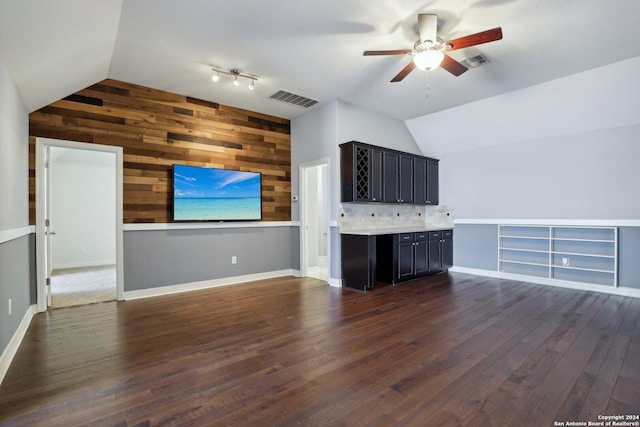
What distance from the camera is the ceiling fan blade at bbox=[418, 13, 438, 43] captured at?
2.82 meters

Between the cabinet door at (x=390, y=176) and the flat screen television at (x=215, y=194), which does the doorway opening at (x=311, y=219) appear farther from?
the cabinet door at (x=390, y=176)

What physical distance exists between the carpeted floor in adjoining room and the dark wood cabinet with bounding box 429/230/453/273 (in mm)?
5077

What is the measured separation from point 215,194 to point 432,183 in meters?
4.20

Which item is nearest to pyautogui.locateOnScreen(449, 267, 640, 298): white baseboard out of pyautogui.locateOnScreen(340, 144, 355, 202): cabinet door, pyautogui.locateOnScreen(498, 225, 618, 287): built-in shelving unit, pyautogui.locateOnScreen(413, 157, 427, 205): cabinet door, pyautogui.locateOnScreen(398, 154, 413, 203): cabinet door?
pyautogui.locateOnScreen(498, 225, 618, 287): built-in shelving unit

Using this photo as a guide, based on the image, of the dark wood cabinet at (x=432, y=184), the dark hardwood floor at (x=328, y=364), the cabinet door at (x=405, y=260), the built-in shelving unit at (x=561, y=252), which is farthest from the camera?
the dark wood cabinet at (x=432, y=184)

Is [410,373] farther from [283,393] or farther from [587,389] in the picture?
[587,389]

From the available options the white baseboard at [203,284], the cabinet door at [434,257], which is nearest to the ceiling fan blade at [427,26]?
the cabinet door at [434,257]

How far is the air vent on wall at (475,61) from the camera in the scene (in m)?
3.67

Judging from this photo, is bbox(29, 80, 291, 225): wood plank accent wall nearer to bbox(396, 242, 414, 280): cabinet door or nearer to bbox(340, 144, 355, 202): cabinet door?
bbox(340, 144, 355, 202): cabinet door

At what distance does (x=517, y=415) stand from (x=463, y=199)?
4.96 metres

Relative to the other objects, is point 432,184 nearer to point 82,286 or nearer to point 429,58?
point 429,58

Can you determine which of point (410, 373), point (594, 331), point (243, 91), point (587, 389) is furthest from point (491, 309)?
point (243, 91)

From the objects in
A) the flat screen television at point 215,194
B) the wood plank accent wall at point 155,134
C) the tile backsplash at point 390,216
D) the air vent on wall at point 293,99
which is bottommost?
the tile backsplash at point 390,216

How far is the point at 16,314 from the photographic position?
296 cm
